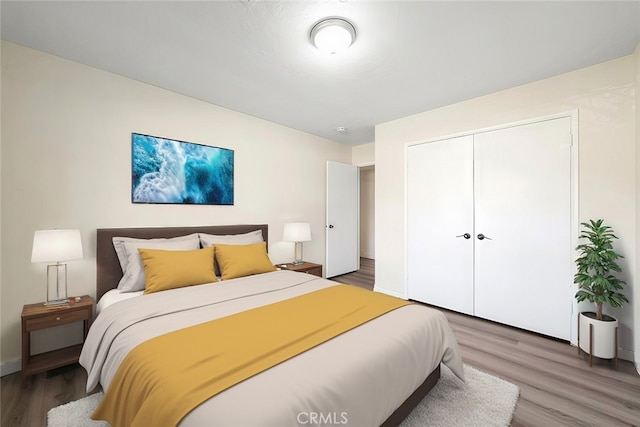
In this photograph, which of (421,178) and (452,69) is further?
(421,178)

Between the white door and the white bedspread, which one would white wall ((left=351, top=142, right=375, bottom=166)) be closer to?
the white door

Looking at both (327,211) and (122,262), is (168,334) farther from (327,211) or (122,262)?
(327,211)

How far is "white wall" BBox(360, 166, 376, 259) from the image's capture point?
274 inches

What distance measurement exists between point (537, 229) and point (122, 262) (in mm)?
4119

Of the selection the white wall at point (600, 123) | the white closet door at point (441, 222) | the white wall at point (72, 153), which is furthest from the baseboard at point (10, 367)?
the white wall at point (600, 123)

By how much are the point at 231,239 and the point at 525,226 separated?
3240 mm

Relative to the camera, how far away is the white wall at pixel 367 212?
6.95 metres

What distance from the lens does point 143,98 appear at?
8.89ft

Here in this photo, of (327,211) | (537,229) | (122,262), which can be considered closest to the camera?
(122,262)

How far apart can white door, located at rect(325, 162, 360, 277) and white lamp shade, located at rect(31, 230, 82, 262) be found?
340cm

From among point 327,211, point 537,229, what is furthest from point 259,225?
point 537,229

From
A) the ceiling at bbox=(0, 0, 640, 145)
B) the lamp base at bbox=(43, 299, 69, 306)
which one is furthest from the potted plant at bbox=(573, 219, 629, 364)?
the lamp base at bbox=(43, 299, 69, 306)

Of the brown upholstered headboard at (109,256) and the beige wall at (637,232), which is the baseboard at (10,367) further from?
the beige wall at (637,232)

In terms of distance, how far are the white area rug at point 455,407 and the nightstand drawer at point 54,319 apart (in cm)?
60
